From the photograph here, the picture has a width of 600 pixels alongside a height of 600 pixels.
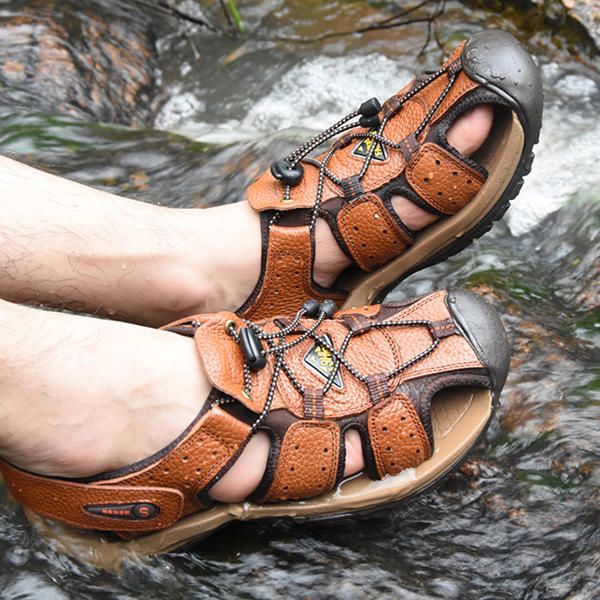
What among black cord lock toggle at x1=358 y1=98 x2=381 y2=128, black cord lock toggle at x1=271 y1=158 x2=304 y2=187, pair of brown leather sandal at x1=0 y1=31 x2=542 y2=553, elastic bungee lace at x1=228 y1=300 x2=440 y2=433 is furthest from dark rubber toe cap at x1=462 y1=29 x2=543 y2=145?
elastic bungee lace at x1=228 y1=300 x2=440 y2=433

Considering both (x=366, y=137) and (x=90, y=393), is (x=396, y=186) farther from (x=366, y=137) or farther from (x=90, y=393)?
(x=90, y=393)

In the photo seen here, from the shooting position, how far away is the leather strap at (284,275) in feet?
7.53

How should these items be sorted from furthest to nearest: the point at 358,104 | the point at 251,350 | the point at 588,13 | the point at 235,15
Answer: the point at 235,15 → the point at 358,104 → the point at 588,13 → the point at 251,350

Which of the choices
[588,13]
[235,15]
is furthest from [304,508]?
[235,15]

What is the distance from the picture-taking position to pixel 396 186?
2.32 meters

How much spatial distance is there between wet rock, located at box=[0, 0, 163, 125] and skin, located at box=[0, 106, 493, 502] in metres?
1.75

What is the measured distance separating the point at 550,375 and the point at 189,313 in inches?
41.3

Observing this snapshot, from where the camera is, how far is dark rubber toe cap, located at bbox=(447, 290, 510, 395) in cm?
189

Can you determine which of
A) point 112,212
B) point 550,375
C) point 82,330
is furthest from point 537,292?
point 82,330

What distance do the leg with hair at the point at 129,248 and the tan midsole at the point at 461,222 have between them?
0.05 meters

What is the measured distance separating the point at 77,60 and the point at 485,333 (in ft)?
9.85

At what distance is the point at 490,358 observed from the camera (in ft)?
6.18

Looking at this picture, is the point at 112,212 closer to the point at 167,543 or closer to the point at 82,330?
the point at 82,330

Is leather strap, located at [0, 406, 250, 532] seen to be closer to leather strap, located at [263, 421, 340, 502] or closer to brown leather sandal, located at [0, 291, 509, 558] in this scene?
brown leather sandal, located at [0, 291, 509, 558]
